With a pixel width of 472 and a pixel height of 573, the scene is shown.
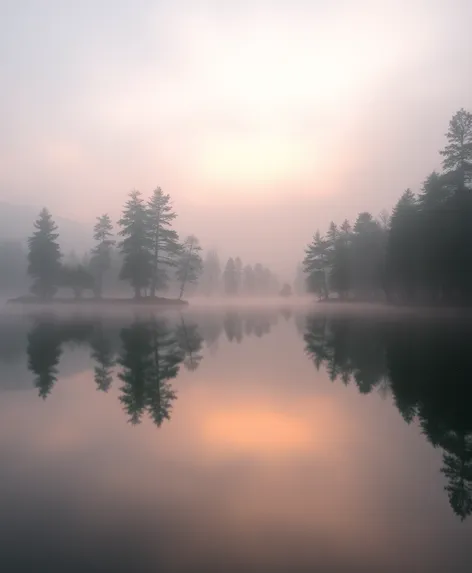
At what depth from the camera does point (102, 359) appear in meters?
14.0

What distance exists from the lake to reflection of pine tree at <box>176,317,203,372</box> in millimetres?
988

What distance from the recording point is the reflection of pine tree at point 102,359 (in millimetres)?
10703

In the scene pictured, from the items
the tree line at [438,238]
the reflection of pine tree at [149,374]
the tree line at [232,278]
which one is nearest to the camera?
the reflection of pine tree at [149,374]

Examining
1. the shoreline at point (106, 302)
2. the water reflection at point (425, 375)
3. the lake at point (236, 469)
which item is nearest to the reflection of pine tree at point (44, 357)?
the lake at point (236, 469)

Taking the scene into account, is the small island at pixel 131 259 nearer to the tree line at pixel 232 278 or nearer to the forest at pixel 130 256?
the forest at pixel 130 256

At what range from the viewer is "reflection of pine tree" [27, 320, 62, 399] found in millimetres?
10680

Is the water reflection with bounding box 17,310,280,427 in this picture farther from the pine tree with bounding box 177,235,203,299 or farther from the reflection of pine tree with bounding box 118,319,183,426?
the pine tree with bounding box 177,235,203,299

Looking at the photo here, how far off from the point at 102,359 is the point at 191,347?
4130mm

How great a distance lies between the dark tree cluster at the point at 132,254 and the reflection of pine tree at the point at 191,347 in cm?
3117

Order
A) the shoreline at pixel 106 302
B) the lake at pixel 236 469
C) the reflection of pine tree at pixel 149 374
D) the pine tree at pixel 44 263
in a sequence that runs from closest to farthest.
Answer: the lake at pixel 236 469
the reflection of pine tree at pixel 149 374
the shoreline at pixel 106 302
the pine tree at pixel 44 263

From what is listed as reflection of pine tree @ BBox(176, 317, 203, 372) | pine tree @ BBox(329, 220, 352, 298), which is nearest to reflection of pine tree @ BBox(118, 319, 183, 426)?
reflection of pine tree @ BBox(176, 317, 203, 372)

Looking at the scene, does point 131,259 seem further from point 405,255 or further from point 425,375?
point 425,375

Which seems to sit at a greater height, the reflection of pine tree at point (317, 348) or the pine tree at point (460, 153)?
the pine tree at point (460, 153)

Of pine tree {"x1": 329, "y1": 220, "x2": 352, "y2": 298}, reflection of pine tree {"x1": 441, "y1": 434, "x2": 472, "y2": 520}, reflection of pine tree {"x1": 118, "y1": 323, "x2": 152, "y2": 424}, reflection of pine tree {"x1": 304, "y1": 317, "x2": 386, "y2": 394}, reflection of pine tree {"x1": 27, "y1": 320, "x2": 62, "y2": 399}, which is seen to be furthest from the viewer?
pine tree {"x1": 329, "y1": 220, "x2": 352, "y2": 298}
